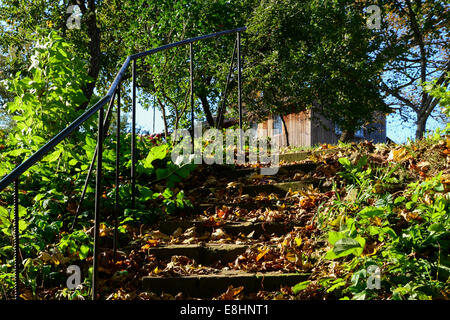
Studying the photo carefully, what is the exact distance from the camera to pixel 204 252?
280cm

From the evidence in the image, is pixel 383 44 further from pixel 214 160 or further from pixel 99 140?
pixel 99 140

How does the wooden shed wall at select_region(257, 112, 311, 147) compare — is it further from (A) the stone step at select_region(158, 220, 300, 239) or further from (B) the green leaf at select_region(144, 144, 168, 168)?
(A) the stone step at select_region(158, 220, 300, 239)

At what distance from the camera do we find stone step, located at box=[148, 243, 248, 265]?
9.07 feet

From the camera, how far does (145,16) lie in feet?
27.0

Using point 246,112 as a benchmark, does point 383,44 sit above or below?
above

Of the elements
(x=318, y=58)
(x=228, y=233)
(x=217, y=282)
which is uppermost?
(x=318, y=58)

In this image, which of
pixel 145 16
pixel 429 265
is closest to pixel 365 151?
pixel 429 265

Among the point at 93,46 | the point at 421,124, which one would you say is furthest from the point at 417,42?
the point at 93,46

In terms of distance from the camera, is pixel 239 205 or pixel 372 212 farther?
pixel 239 205

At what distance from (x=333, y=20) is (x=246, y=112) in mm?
4230

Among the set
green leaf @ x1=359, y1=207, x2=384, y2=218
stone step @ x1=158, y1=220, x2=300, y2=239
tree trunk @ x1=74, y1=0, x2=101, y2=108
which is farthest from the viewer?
tree trunk @ x1=74, y1=0, x2=101, y2=108

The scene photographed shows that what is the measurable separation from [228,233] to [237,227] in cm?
8

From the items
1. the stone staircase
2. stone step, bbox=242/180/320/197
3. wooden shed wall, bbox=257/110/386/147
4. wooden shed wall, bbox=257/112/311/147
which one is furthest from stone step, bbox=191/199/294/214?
wooden shed wall, bbox=257/112/311/147

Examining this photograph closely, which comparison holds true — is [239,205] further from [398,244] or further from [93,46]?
[93,46]
